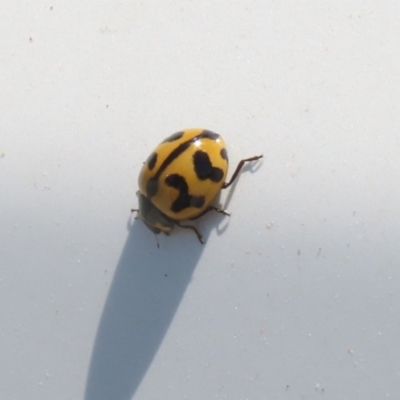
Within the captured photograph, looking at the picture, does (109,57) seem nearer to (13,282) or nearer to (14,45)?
(14,45)

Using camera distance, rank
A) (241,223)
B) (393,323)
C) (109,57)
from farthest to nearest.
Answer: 1. (109,57)
2. (241,223)
3. (393,323)

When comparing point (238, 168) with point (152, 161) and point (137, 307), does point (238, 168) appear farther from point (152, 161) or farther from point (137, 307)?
point (137, 307)

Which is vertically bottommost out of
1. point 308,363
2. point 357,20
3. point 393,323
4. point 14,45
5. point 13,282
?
point 13,282

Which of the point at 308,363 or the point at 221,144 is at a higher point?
the point at 221,144

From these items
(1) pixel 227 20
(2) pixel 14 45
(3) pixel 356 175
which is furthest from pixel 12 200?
(3) pixel 356 175

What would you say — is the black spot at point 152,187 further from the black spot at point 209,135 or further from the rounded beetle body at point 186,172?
the black spot at point 209,135

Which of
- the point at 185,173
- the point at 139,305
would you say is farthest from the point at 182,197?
the point at 139,305
